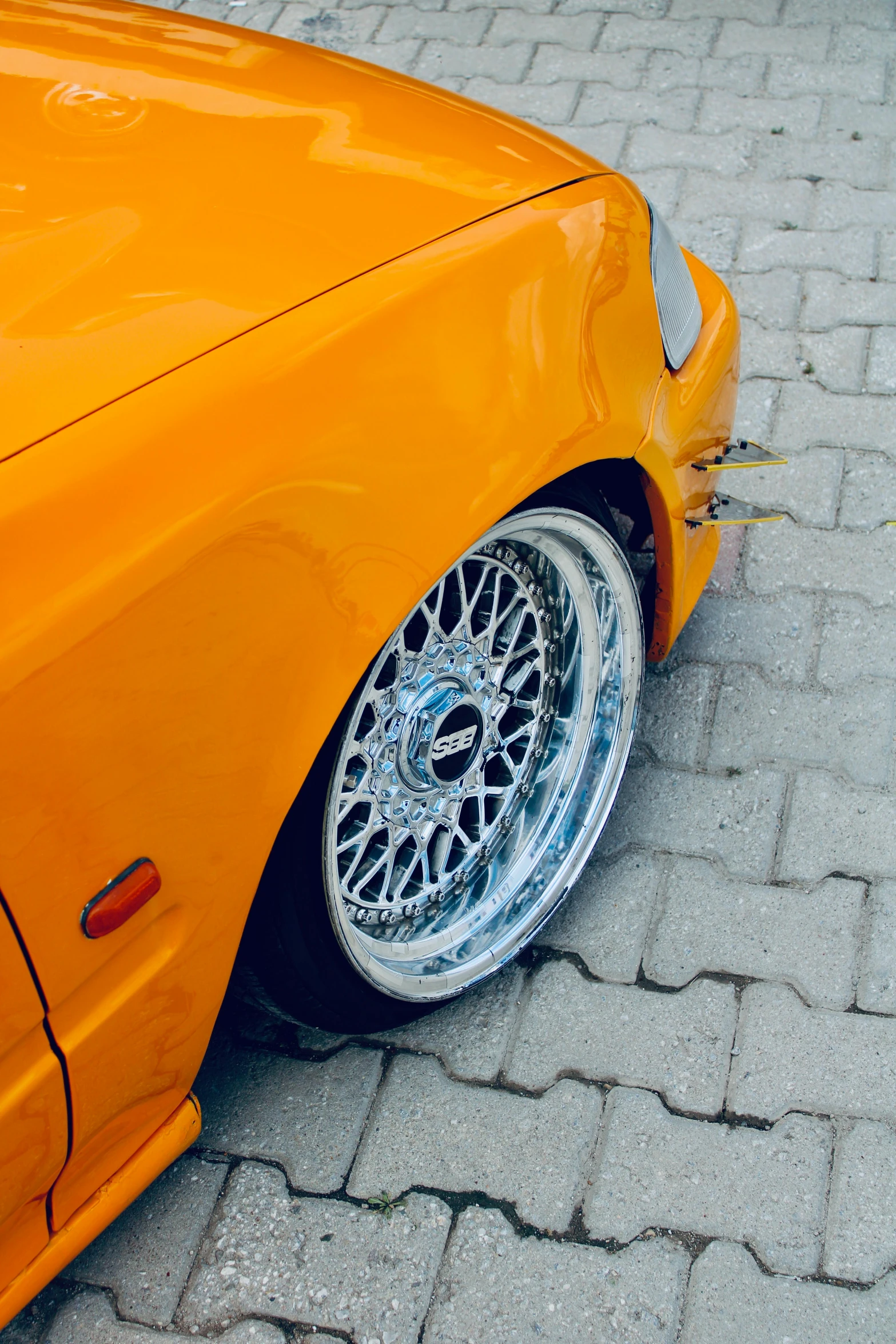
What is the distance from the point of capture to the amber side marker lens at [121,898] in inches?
48.3

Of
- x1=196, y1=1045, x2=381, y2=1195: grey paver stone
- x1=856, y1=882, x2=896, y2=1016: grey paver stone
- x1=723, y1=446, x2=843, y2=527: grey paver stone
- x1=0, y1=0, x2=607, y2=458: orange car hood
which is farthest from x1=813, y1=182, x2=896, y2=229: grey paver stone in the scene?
x1=196, y1=1045, x2=381, y2=1195: grey paver stone

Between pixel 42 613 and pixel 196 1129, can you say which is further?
pixel 196 1129

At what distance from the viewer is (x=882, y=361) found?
312cm

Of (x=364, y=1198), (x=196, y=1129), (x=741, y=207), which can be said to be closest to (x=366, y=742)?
(x=196, y=1129)

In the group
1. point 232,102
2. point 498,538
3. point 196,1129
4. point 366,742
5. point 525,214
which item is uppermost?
point 232,102

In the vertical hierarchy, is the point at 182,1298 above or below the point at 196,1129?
below

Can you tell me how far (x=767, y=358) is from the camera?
3.16 meters

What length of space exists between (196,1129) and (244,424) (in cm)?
101

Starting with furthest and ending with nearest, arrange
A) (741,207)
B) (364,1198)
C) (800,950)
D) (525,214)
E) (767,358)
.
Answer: (741,207) < (767,358) < (800,950) < (364,1198) < (525,214)

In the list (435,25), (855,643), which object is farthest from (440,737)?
(435,25)

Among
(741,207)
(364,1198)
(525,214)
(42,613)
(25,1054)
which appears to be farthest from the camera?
(741,207)

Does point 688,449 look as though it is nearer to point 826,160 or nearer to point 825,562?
point 825,562

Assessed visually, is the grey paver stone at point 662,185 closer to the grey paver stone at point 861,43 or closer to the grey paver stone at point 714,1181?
the grey paver stone at point 861,43

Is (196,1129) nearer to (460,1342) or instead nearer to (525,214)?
(460,1342)
